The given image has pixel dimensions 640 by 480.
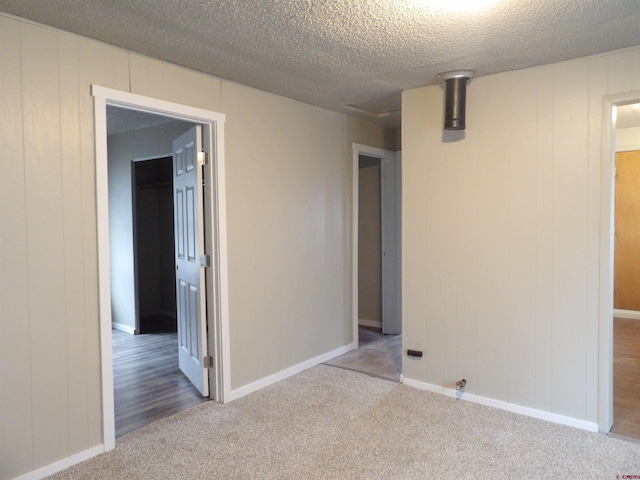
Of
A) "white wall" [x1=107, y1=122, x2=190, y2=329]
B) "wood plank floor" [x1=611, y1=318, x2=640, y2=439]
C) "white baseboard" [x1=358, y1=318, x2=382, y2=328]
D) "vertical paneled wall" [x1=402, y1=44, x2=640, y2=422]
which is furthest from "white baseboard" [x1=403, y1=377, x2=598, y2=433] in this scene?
"white wall" [x1=107, y1=122, x2=190, y2=329]

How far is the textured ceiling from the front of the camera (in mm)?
2125

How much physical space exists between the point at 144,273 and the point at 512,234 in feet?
15.8

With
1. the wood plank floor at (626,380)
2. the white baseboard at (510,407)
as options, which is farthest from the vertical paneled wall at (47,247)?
the wood plank floor at (626,380)

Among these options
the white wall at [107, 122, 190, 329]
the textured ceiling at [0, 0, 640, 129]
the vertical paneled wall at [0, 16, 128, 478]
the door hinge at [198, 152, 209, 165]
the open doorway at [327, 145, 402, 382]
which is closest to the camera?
the textured ceiling at [0, 0, 640, 129]

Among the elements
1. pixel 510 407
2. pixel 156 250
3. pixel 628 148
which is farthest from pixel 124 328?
pixel 628 148

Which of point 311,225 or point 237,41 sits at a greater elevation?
point 237,41

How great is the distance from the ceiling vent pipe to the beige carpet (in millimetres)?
2013

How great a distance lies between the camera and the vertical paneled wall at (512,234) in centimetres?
284

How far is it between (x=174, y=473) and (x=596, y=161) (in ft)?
10.0

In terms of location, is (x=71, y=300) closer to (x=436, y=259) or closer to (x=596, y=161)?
(x=436, y=259)

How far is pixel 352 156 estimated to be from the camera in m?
4.52

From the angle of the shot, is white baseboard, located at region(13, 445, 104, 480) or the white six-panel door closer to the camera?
white baseboard, located at region(13, 445, 104, 480)

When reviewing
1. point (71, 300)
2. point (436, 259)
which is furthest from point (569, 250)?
point (71, 300)

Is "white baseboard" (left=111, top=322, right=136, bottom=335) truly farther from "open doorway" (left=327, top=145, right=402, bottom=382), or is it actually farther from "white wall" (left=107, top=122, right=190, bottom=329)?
"open doorway" (left=327, top=145, right=402, bottom=382)
